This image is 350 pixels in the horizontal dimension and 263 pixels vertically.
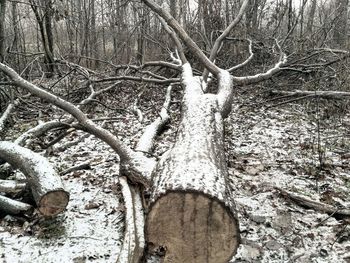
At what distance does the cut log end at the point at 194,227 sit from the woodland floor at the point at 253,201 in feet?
2.07

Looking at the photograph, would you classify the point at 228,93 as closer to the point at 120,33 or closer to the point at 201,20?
the point at 201,20

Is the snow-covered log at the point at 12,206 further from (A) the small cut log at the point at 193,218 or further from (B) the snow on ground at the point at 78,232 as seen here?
(A) the small cut log at the point at 193,218

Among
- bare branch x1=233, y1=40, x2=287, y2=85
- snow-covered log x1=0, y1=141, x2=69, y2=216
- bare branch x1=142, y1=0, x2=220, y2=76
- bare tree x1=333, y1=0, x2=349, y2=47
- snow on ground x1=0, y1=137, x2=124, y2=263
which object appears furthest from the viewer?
bare tree x1=333, y1=0, x2=349, y2=47

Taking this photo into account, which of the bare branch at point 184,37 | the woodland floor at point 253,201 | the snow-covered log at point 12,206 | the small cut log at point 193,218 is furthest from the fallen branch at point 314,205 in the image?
the bare branch at point 184,37

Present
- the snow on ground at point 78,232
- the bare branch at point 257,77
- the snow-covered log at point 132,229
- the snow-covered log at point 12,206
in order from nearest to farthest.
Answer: the snow-covered log at point 132,229 < the snow on ground at point 78,232 < the snow-covered log at point 12,206 < the bare branch at point 257,77

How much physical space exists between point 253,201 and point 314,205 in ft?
1.73

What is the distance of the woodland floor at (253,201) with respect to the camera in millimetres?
2668

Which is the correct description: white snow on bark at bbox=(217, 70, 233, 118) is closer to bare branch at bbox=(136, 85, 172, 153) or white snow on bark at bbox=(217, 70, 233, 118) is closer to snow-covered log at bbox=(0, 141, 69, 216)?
bare branch at bbox=(136, 85, 172, 153)

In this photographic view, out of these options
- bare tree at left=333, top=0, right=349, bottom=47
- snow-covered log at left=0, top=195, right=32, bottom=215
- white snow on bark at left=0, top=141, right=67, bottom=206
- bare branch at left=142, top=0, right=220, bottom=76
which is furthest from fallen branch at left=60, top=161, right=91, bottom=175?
bare tree at left=333, top=0, right=349, bottom=47

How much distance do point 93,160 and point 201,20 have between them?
566cm

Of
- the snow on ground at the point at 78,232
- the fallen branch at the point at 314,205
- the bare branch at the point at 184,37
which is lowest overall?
the snow on ground at the point at 78,232

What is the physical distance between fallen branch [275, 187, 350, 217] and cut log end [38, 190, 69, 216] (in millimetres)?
1975

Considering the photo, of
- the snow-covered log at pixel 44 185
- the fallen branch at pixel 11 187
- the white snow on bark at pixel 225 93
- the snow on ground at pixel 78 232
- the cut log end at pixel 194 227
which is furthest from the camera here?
the white snow on bark at pixel 225 93

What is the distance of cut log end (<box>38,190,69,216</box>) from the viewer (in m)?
2.92
